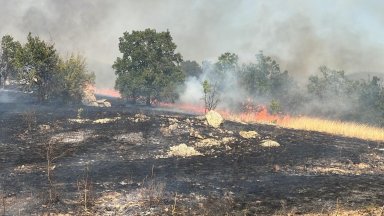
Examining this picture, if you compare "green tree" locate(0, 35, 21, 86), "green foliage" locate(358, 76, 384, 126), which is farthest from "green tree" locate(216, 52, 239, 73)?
"green tree" locate(0, 35, 21, 86)

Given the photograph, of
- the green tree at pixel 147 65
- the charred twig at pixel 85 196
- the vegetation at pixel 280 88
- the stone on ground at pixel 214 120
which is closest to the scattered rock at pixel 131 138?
the stone on ground at pixel 214 120

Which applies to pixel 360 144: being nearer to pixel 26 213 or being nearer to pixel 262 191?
pixel 262 191

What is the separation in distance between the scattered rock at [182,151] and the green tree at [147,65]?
2610cm

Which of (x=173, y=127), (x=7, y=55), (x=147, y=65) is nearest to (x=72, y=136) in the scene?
(x=173, y=127)

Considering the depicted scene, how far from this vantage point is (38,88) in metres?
41.9

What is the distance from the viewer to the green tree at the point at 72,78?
41.8 metres

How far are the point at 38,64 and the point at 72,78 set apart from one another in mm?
4078

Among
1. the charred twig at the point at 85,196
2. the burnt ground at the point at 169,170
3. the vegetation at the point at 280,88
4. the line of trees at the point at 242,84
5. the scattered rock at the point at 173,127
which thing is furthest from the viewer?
the vegetation at the point at 280,88

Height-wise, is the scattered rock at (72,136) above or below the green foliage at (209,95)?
below

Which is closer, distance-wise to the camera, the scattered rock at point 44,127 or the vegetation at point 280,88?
the scattered rock at point 44,127

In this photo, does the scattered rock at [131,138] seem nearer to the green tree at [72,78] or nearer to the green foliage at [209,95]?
the green tree at [72,78]

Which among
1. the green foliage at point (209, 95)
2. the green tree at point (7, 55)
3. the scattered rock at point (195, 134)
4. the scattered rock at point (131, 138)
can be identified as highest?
the green tree at point (7, 55)

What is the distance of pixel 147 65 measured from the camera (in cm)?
5097

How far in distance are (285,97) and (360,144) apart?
102 feet
